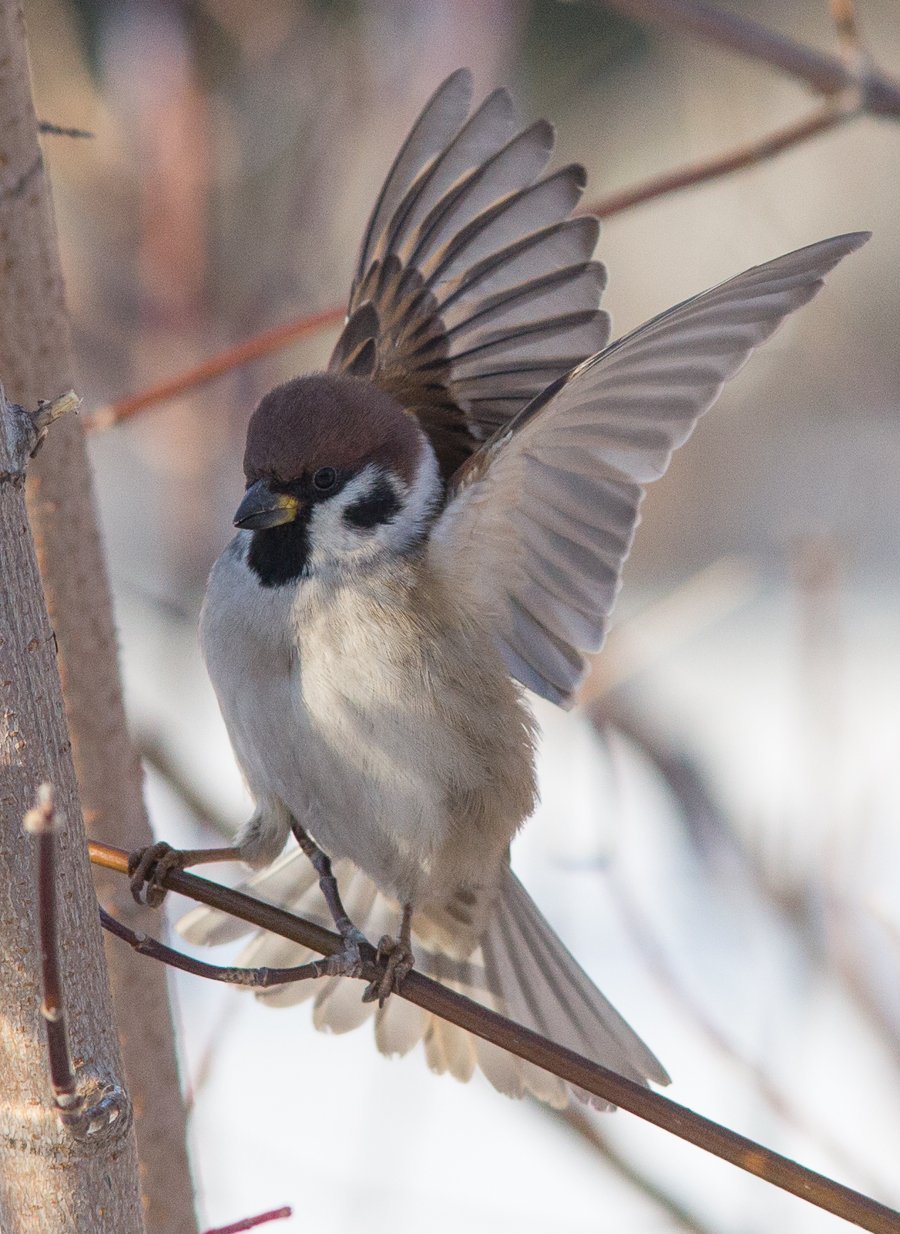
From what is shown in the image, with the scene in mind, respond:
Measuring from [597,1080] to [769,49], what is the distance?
1188mm

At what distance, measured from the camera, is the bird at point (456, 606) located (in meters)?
1.59

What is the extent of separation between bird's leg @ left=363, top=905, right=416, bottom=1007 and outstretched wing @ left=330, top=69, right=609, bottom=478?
1.93 feet

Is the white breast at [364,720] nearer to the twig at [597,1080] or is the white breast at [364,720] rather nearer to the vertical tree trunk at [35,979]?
the twig at [597,1080]

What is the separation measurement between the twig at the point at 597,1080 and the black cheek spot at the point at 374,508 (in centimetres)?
58

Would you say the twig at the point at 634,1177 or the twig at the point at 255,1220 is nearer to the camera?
the twig at the point at 255,1220

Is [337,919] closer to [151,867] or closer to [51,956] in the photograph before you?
[151,867]

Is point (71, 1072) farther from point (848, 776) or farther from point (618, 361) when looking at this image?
point (848, 776)

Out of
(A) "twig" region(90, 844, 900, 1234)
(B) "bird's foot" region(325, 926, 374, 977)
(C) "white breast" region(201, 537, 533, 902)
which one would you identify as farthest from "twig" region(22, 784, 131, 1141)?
(C) "white breast" region(201, 537, 533, 902)

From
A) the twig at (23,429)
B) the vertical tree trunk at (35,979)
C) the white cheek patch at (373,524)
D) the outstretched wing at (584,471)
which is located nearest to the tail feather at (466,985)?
the outstretched wing at (584,471)

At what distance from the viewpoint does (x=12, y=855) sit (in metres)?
0.91

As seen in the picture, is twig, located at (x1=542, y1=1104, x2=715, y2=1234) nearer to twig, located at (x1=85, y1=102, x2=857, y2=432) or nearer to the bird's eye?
the bird's eye

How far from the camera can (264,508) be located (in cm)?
165

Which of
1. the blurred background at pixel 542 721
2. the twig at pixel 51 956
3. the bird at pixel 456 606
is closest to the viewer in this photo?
the twig at pixel 51 956

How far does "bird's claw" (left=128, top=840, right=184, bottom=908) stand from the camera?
1.49m
